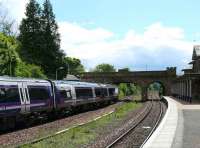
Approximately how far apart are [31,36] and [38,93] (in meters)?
74.3

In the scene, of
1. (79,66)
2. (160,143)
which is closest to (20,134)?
(160,143)

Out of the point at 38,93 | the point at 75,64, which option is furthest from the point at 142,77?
the point at 38,93

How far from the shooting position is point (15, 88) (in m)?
24.5

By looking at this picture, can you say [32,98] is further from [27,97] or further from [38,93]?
[38,93]

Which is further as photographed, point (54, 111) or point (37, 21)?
point (37, 21)

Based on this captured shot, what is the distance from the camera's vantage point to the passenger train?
76.9 feet

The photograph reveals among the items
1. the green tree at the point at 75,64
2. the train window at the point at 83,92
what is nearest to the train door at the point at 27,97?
the train window at the point at 83,92

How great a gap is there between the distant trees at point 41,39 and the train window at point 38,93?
6953 centimetres

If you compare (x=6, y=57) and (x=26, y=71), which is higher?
→ (x=6, y=57)

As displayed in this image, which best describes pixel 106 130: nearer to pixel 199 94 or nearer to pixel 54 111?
pixel 54 111

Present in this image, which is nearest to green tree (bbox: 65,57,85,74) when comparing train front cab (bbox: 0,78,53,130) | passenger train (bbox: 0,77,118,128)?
passenger train (bbox: 0,77,118,128)

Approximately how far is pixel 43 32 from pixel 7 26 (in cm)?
1404

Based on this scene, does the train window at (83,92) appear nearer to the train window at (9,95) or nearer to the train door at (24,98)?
the train door at (24,98)

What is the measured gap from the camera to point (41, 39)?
100 meters
